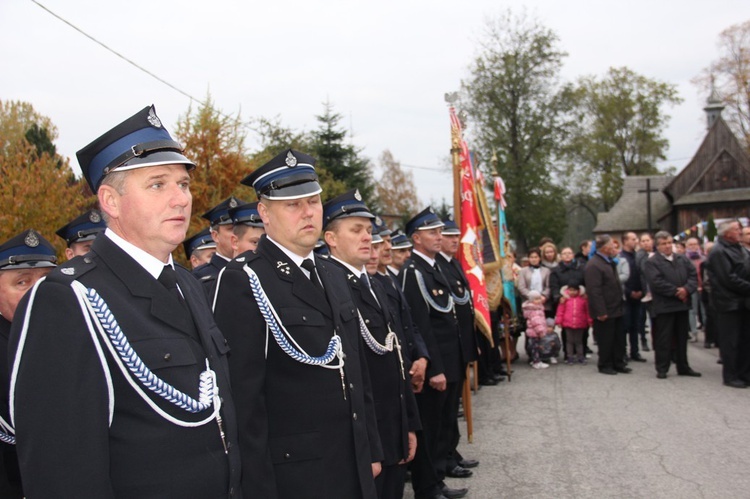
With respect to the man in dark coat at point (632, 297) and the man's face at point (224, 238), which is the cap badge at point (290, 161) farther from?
the man in dark coat at point (632, 297)

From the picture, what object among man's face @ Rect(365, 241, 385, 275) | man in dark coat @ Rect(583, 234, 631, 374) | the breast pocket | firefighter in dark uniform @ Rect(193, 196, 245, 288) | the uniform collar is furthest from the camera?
man in dark coat @ Rect(583, 234, 631, 374)

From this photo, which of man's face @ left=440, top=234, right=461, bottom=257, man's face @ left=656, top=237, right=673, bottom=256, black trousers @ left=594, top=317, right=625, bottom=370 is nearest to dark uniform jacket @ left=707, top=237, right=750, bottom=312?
man's face @ left=656, top=237, right=673, bottom=256

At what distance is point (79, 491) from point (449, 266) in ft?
16.4

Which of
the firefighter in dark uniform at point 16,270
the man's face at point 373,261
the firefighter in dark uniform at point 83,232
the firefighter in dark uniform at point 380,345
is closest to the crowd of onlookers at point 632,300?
the man's face at point 373,261

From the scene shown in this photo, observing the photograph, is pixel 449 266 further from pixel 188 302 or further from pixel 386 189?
pixel 386 189

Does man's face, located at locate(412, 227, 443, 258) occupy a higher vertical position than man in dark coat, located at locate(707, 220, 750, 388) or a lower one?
higher

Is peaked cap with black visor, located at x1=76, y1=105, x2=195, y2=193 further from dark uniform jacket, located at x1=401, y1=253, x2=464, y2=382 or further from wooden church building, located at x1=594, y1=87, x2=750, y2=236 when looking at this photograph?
wooden church building, located at x1=594, y1=87, x2=750, y2=236

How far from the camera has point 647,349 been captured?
44.1ft

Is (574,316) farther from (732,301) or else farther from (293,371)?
(293,371)

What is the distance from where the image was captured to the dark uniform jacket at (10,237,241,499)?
1.76m

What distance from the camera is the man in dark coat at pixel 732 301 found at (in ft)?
30.5

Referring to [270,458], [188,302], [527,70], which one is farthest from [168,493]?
[527,70]

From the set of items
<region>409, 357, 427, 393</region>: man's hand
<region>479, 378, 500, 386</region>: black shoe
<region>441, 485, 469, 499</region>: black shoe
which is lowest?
<region>479, 378, 500, 386</region>: black shoe

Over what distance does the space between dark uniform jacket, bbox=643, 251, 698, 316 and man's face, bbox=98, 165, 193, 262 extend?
9.35 m
